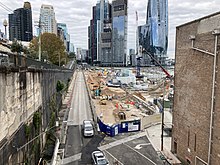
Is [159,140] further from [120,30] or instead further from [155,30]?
[120,30]

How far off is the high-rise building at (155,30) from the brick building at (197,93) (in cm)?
9153

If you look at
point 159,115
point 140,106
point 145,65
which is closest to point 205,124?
point 159,115

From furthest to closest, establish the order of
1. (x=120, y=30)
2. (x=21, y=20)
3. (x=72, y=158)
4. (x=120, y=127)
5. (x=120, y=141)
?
(x=120, y=30) < (x=21, y=20) < (x=120, y=127) < (x=120, y=141) < (x=72, y=158)

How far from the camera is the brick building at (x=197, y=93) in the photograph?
13898 mm

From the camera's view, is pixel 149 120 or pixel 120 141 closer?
pixel 120 141

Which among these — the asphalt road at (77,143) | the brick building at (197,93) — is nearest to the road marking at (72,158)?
the asphalt road at (77,143)

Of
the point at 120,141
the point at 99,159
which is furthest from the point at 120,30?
the point at 99,159

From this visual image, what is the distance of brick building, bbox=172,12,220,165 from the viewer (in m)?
13.9

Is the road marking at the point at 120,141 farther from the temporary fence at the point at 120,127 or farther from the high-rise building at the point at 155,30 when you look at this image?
the high-rise building at the point at 155,30

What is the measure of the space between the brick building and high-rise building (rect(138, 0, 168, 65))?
91.5m

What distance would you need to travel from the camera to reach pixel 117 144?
22.1 metres

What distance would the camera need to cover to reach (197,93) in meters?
16.1

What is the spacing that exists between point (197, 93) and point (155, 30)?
362 ft

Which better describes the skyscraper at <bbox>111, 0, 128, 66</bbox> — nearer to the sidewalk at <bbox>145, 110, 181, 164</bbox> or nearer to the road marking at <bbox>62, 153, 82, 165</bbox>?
the sidewalk at <bbox>145, 110, 181, 164</bbox>
